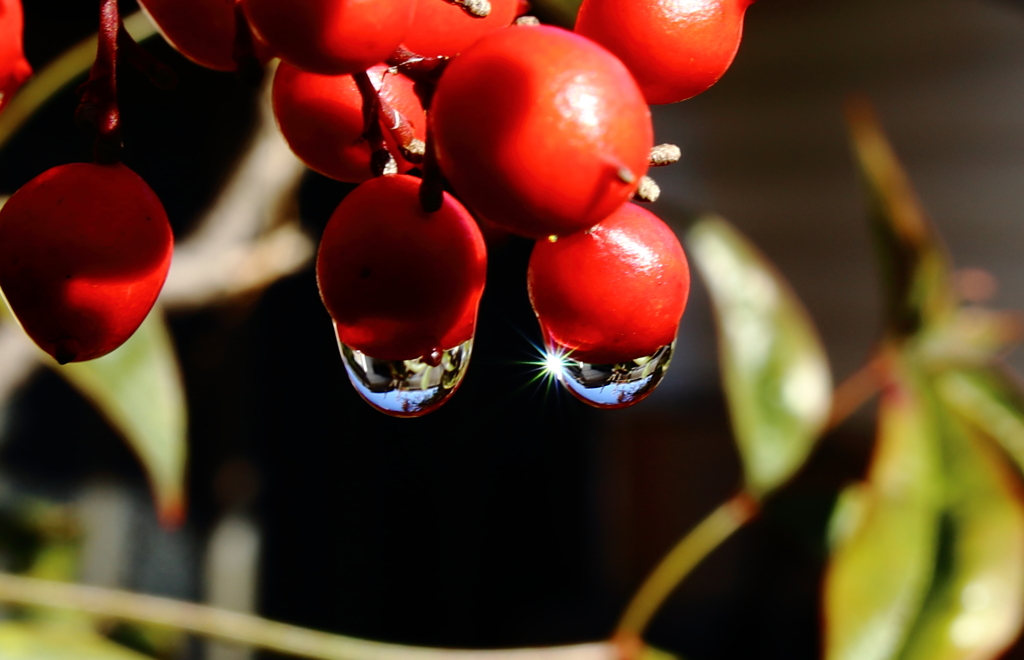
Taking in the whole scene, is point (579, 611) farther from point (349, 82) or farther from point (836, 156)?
point (349, 82)

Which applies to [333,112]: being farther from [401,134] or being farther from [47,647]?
[47,647]

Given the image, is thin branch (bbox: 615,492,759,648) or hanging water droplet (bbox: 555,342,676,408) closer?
hanging water droplet (bbox: 555,342,676,408)

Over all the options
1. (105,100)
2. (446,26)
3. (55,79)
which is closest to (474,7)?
(446,26)

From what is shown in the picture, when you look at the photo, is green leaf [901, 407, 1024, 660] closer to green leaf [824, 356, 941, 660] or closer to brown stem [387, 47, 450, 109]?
green leaf [824, 356, 941, 660]

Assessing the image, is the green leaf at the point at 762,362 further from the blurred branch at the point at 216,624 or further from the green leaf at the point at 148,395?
the green leaf at the point at 148,395

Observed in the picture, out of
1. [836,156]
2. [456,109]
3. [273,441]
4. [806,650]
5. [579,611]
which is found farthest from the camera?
[836,156]

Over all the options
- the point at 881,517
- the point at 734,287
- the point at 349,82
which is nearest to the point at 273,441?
the point at 734,287

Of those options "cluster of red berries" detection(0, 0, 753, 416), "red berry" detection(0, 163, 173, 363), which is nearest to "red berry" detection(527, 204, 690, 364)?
"cluster of red berries" detection(0, 0, 753, 416)
